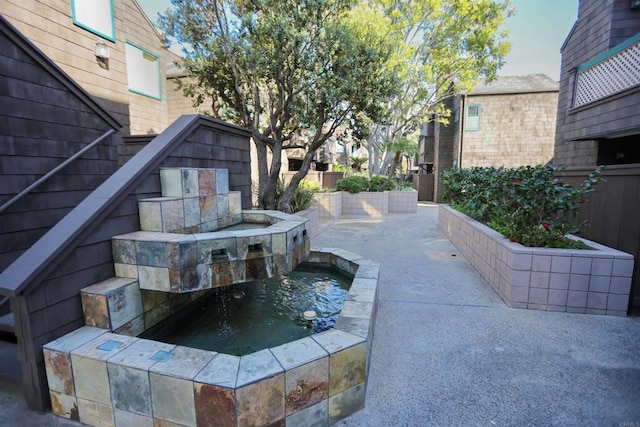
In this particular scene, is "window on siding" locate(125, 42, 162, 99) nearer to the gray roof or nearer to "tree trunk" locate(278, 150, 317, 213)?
"tree trunk" locate(278, 150, 317, 213)

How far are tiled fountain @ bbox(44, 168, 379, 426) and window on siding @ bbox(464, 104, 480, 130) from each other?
13567mm

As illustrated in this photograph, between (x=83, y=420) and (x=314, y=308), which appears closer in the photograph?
(x=83, y=420)

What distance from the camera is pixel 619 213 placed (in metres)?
3.32

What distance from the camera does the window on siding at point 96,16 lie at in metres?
5.14

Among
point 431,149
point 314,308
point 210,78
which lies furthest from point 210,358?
point 431,149

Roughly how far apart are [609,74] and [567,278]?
5.78 m

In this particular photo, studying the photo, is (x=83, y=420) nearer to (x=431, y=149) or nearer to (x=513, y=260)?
(x=513, y=260)

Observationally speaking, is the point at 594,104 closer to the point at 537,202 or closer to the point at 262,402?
the point at 537,202

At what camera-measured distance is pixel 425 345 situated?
270cm

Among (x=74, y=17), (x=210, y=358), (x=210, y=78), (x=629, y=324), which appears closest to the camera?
(x=210, y=358)

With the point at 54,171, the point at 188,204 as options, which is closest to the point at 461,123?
the point at 188,204

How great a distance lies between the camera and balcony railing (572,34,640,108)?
563cm

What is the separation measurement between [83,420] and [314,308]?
6.60 ft

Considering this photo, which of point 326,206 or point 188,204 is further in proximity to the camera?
point 326,206
